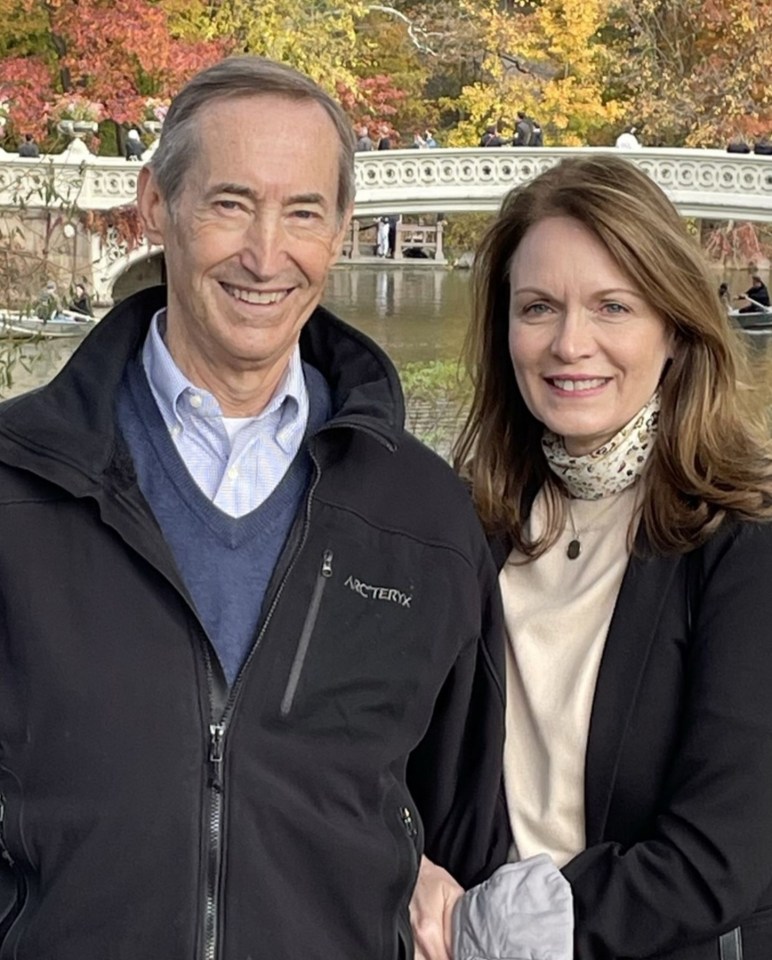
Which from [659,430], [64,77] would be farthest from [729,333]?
[64,77]

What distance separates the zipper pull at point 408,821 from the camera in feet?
4.81

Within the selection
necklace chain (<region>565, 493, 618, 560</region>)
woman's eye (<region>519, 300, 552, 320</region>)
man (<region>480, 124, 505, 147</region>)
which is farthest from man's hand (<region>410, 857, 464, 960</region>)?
man (<region>480, 124, 505, 147</region>)

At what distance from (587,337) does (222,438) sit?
0.45 m

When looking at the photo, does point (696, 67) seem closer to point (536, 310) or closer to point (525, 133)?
point (525, 133)

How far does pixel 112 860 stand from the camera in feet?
4.25

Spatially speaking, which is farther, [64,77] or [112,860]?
[64,77]

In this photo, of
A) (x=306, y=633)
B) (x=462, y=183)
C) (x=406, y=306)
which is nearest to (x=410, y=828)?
(x=306, y=633)

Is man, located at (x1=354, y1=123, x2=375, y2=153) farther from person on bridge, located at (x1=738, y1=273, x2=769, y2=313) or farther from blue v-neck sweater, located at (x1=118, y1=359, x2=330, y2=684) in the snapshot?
blue v-neck sweater, located at (x1=118, y1=359, x2=330, y2=684)

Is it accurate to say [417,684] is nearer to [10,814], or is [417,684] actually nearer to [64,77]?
[10,814]

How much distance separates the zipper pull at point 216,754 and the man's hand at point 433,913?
34cm

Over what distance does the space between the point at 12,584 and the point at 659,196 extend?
87 centimetres

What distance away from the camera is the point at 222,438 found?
58.2 inches

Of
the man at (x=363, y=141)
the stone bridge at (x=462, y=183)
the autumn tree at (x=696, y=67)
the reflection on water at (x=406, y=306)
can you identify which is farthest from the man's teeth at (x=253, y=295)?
the autumn tree at (x=696, y=67)

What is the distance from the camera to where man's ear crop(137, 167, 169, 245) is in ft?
4.92
